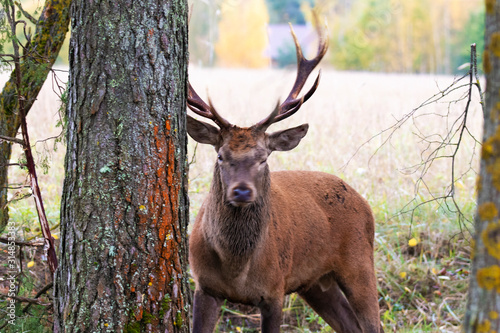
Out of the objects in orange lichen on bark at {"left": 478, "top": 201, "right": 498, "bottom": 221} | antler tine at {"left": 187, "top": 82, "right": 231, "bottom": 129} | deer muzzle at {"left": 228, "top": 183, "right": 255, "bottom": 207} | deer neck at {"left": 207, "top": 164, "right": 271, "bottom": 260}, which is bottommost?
deer neck at {"left": 207, "top": 164, "right": 271, "bottom": 260}

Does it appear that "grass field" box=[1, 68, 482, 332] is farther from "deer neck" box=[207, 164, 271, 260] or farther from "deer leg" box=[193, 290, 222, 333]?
"deer leg" box=[193, 290, 222, 333]

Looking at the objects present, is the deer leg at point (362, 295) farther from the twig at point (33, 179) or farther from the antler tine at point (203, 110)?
the twig at point (33, 179)

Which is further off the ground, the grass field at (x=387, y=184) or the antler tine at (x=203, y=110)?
the antler tine at (x=203, y=110)

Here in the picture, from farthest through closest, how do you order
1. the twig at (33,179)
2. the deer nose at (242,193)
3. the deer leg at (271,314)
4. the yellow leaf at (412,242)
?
1. the yellow leaf at (412,242)
2. the deer leg at (271,314)
3. the deer nose at (242,193)
4. the twig at (33,179)

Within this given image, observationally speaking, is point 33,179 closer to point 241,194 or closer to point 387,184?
point 241,194

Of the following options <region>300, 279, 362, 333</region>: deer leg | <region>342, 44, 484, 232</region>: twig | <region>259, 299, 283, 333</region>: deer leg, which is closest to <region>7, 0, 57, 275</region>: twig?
<region>259, 299, 283, 333</region>: deer leg

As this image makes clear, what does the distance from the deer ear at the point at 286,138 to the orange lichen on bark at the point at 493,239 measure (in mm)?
2716

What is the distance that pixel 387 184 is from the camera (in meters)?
7.60

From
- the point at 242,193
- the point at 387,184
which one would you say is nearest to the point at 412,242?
the point at 387,184

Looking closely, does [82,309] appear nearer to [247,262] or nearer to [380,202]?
[247,262]

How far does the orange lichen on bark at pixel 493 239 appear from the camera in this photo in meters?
1.85

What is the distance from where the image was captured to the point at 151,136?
124 inches

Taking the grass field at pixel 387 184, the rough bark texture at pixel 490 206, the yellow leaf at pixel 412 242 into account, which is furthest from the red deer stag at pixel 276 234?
the rough bark texture at pixel 490 206

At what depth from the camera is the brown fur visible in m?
4.19
